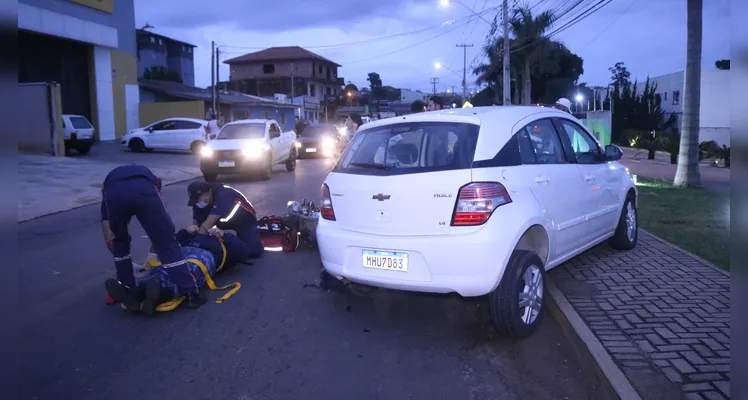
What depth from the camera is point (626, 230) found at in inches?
291

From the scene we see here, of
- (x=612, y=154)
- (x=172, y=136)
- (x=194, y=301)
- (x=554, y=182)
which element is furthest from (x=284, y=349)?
(x=172, y=136)

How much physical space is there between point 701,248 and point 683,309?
2.77 meters

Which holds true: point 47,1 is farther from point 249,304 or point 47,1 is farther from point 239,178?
point 249,304

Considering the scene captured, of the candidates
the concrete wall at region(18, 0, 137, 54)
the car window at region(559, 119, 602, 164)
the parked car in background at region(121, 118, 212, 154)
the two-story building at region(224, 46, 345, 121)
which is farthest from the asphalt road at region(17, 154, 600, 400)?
the two-story building at region(224, 46, 345, 121)

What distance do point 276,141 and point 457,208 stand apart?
15.3 m

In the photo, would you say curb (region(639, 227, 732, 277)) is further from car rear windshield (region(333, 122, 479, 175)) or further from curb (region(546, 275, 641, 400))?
car rear windshield (region(333, 122, 479, 175))

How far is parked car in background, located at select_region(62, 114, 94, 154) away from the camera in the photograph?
78.0ft

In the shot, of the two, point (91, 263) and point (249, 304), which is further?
point (91, 263)

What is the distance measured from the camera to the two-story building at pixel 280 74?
72312mm

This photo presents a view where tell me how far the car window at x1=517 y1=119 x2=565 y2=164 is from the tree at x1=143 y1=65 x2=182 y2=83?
55.4 metres

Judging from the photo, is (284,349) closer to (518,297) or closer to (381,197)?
(381,197)

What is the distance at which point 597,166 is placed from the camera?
658 centimetres

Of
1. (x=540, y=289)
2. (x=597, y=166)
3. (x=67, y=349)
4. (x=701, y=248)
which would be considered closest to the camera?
(x=67, y=349)

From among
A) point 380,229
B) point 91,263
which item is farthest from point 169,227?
point 91,263
